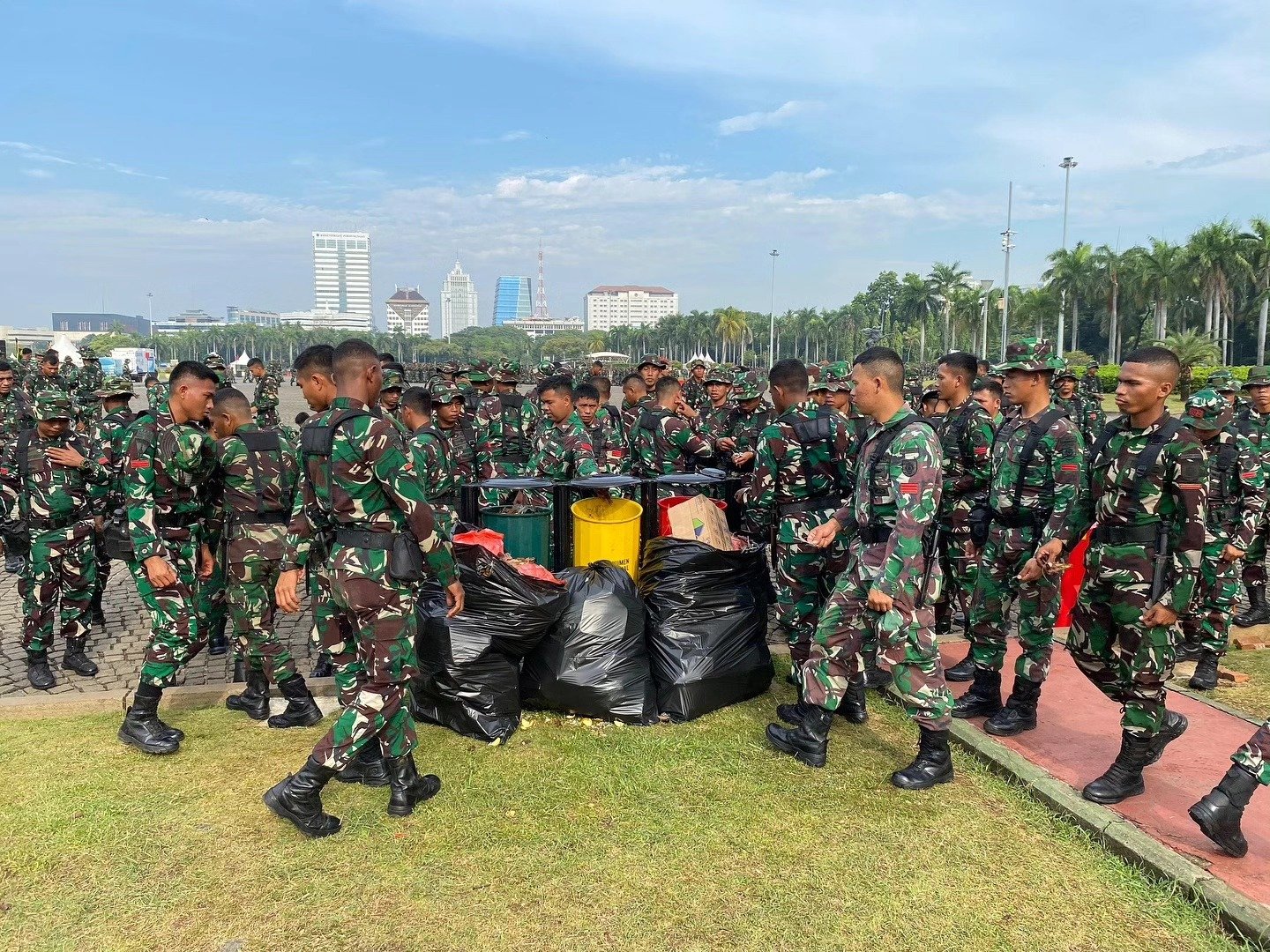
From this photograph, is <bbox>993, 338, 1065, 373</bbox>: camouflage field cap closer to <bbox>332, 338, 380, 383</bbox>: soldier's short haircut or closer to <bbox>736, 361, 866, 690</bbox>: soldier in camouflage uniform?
<bbox>736, 361, 866, 690</bbox>: soldier in camouflage uniform

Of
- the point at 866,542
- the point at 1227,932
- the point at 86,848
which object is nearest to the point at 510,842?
the point at 86,848

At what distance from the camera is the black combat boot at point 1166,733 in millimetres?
3459

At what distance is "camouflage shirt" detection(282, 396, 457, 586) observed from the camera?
10.5ft

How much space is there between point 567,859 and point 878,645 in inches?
67.0

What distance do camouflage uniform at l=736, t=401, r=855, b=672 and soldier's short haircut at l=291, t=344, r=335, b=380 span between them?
2.38 m

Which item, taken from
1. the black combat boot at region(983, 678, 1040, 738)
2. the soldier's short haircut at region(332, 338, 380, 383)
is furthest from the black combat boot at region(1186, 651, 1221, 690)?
the soldier's short haircut at region(332, 338, 380, 383)

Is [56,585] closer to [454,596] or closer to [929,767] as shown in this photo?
[454,596]

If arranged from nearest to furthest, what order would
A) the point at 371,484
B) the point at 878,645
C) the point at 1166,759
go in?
the point at 371,484 → the point at 878,645 → the point at 1166,759

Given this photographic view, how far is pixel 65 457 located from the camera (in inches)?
192

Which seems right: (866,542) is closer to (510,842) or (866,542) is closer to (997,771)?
(997,771)

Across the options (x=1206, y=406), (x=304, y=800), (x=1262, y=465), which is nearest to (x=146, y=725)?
(x=304, y=800)

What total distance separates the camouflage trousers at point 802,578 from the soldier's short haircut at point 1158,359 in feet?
5.49

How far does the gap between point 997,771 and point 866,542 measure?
125 centimetres

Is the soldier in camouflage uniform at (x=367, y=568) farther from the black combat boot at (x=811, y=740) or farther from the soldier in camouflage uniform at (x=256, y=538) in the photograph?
the black combat boot at (x=811, y=740)
